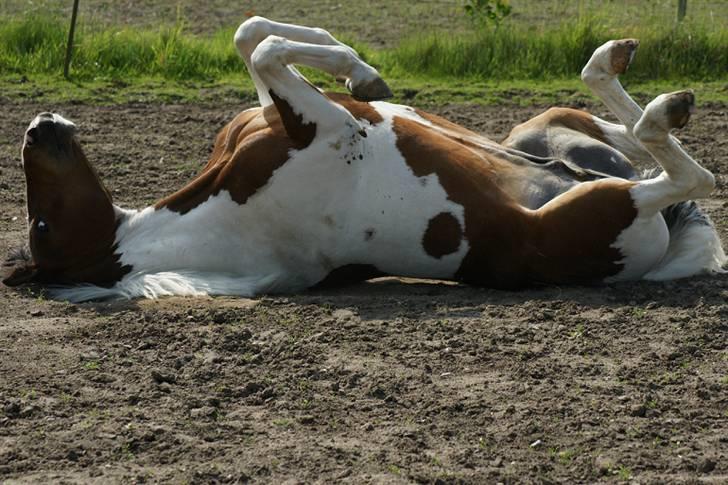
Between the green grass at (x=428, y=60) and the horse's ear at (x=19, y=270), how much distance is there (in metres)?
5.15

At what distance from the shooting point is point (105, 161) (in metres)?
8.30

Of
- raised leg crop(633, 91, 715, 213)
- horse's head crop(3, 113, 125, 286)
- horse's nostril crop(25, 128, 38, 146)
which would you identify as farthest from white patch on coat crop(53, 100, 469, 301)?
raised leg crop(633, 91, 715, 213)

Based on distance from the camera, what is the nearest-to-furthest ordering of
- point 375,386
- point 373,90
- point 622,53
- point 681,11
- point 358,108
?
1. point 375,386
2. point 373,90
3. point 358,108
4. point 622,53
5. point 681,11

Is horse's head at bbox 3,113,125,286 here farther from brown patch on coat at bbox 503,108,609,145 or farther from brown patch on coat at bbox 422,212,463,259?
brown patch on coat at bbox 503,108,609,145

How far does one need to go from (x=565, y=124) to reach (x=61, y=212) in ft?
8.44

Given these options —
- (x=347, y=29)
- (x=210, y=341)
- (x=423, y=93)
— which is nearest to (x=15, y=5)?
(x=347, y=29)

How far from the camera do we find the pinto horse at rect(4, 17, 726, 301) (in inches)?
214

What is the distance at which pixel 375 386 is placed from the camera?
14.4ft

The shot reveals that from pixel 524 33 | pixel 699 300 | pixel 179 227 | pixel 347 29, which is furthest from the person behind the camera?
pixel 347 29

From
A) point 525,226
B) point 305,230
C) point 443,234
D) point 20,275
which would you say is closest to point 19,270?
point 20,275

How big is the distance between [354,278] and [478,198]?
2.35ft

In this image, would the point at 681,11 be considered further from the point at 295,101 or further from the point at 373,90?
the point at 295,101

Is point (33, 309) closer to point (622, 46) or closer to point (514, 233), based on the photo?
point (514, 233)

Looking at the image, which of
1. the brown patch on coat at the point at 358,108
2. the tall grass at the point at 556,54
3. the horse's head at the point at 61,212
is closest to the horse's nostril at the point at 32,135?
the horse's head at the point at 61,212
